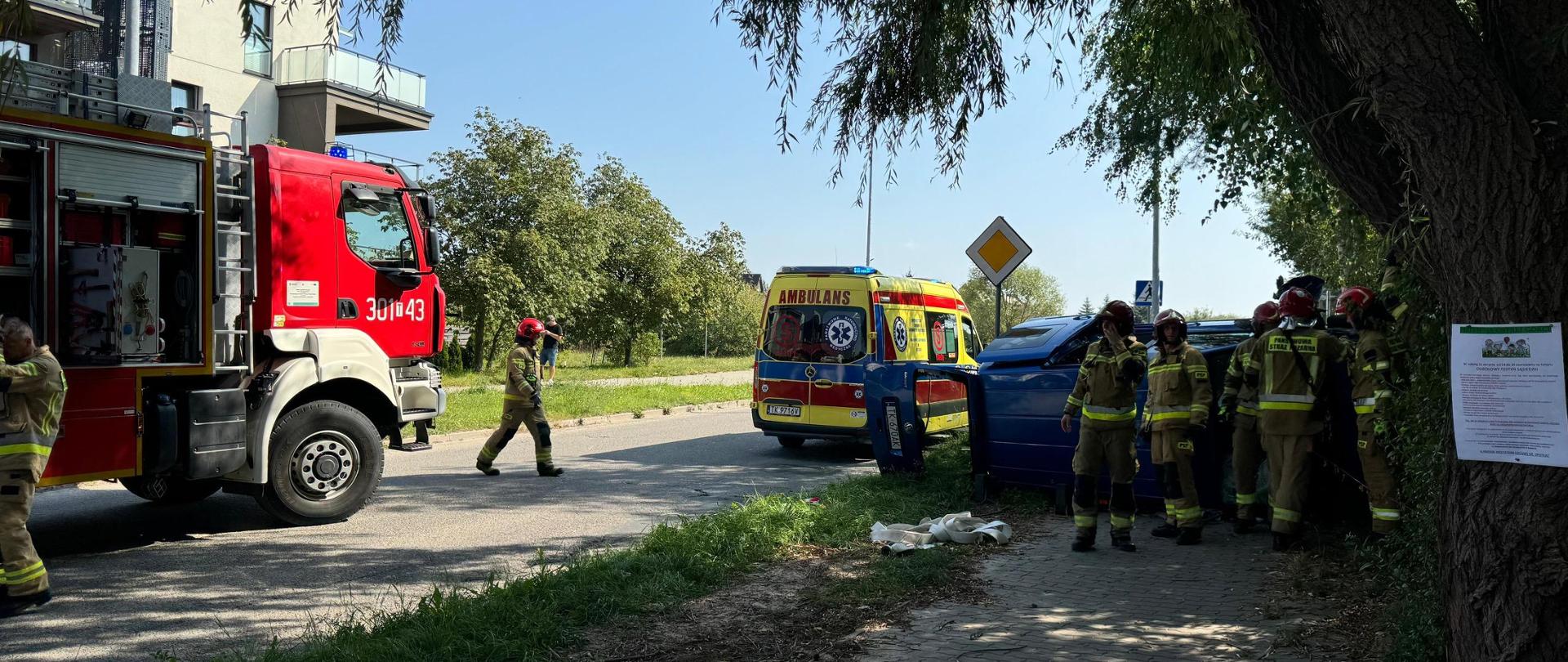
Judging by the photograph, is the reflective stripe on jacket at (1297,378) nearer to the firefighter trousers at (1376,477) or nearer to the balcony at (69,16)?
the firefighter trousers at (1376,477)

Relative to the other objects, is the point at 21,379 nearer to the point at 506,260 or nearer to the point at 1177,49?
the point at 1177,49

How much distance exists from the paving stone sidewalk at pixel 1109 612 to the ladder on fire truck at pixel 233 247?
197 inches

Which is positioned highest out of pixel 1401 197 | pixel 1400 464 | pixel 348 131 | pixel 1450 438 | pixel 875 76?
pixel 348 131

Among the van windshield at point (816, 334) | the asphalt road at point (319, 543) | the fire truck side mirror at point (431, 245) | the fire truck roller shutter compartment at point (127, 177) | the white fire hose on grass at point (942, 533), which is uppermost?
the fire truck roller shutter compartment at point (127, 177)

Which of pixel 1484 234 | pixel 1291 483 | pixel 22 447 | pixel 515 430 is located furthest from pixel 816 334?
pixel 1484 234

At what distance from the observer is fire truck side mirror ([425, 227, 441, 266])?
8820 millimetres

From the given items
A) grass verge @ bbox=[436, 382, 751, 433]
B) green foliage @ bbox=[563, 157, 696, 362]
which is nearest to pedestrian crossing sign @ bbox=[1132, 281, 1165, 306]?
grass verge @ bbox=[436, 382, 751, 433]

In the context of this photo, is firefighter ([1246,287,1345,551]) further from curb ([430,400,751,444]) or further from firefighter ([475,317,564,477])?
curb ([430,400,751,444])

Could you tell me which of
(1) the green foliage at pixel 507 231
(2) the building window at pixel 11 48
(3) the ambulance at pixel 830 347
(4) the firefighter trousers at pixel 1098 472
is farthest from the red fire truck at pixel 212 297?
(1) the green foliage at pixel 507 231

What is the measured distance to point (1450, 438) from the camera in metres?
3.76

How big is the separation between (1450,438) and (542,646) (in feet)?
11.7

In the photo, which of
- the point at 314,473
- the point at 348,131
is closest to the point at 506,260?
the point at 348,131

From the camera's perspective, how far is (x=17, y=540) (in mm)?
5453

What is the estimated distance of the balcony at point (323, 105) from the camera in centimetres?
2180
